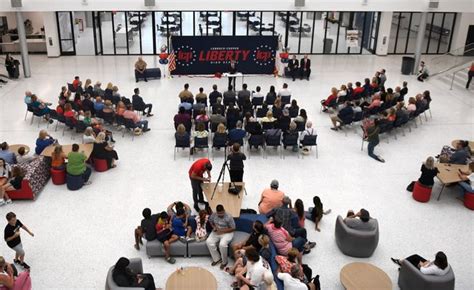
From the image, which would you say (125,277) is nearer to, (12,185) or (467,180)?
(12,185)

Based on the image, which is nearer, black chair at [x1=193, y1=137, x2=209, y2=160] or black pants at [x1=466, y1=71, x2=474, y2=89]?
black chair at [x1=193, y1=137, x2=209, y2=160]

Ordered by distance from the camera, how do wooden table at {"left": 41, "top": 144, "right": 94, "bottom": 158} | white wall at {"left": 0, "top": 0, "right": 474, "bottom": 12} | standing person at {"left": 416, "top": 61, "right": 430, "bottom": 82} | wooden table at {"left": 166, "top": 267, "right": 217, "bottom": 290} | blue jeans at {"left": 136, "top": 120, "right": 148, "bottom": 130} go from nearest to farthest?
wooden table at {"left": 166, "top": 267, "right": 217, "bottom": 290} < wooden table at {"left": 41, "top": 144, "right": 94, "bottom": 158} < blue jeans at {"left": 136, "top": 120, "right": 148, "bottom": 130} < white wall at {"left": 0, "top": 0, "right": 474, "bottom": 12} < standing person at {"left": 416, "top": 61, "right": 430, "bottom": 82}

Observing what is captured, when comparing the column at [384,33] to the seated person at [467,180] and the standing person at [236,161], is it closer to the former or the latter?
the seated person at [467,180]

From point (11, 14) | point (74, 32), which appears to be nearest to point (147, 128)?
point (74, 32)

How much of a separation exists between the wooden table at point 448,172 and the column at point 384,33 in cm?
1463

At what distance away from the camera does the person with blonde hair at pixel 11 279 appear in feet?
23.8

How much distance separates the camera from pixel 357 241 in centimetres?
893

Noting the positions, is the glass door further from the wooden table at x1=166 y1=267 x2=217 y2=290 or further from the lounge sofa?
the wooden table at x1=166 y1=267 x2=217 y2=290

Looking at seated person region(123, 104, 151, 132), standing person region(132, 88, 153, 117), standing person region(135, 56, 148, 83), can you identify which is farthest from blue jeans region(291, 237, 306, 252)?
standing person region(135, 56, 148, 83)

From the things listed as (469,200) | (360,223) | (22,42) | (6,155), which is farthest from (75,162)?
(22,42)

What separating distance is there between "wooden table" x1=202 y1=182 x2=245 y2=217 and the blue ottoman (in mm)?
3235

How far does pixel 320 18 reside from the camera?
1273 inches

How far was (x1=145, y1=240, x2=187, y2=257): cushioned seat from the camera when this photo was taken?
8805 millimetres

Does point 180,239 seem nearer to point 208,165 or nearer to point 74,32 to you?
point 208,165
